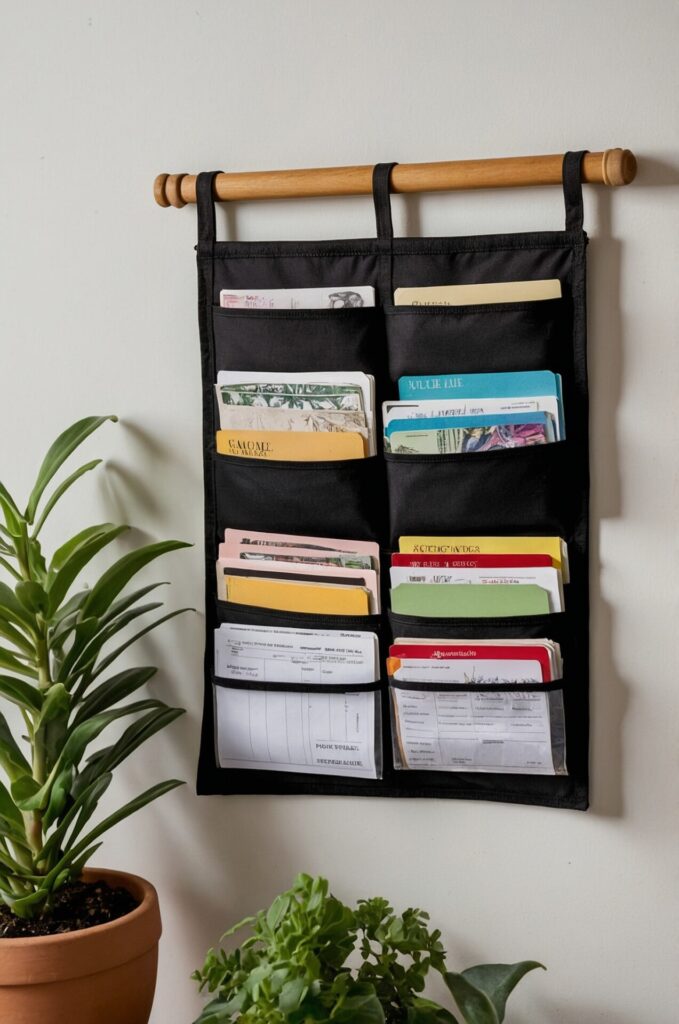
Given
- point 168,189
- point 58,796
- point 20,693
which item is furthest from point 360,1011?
point 168,189

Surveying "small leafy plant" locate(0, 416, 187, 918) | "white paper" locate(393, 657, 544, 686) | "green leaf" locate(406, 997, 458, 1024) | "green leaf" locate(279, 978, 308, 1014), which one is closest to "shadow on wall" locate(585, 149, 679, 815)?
"white paper" locate(393, 657, 544, 686)

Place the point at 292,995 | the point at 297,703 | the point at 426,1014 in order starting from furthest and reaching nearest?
1. the point at 297,703
2. the point at 426,1014
3. the point at 292,995

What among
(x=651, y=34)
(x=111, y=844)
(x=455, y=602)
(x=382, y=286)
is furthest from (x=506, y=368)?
(x=111, y=844)

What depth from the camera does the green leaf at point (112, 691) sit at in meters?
1.54

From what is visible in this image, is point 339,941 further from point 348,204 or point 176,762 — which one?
point 348,204

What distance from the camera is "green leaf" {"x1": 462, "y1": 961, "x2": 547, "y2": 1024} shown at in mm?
1395

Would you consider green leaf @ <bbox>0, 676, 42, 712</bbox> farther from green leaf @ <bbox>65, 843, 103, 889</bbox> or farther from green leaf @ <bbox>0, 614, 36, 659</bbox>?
green leaf @ <bbox>65, 843, 103, 889</bbox>

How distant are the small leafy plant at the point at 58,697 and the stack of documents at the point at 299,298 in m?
0.27

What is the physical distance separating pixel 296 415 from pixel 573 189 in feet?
1.54

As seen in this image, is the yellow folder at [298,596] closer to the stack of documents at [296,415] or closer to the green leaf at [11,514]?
the stack of documents at [296,415]

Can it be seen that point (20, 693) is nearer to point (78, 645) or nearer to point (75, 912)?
point (78, 645)

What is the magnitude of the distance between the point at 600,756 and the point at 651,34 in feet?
3.12

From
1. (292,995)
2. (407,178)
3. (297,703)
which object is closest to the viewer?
(292,995)

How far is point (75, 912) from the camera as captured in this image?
1.50 meters
